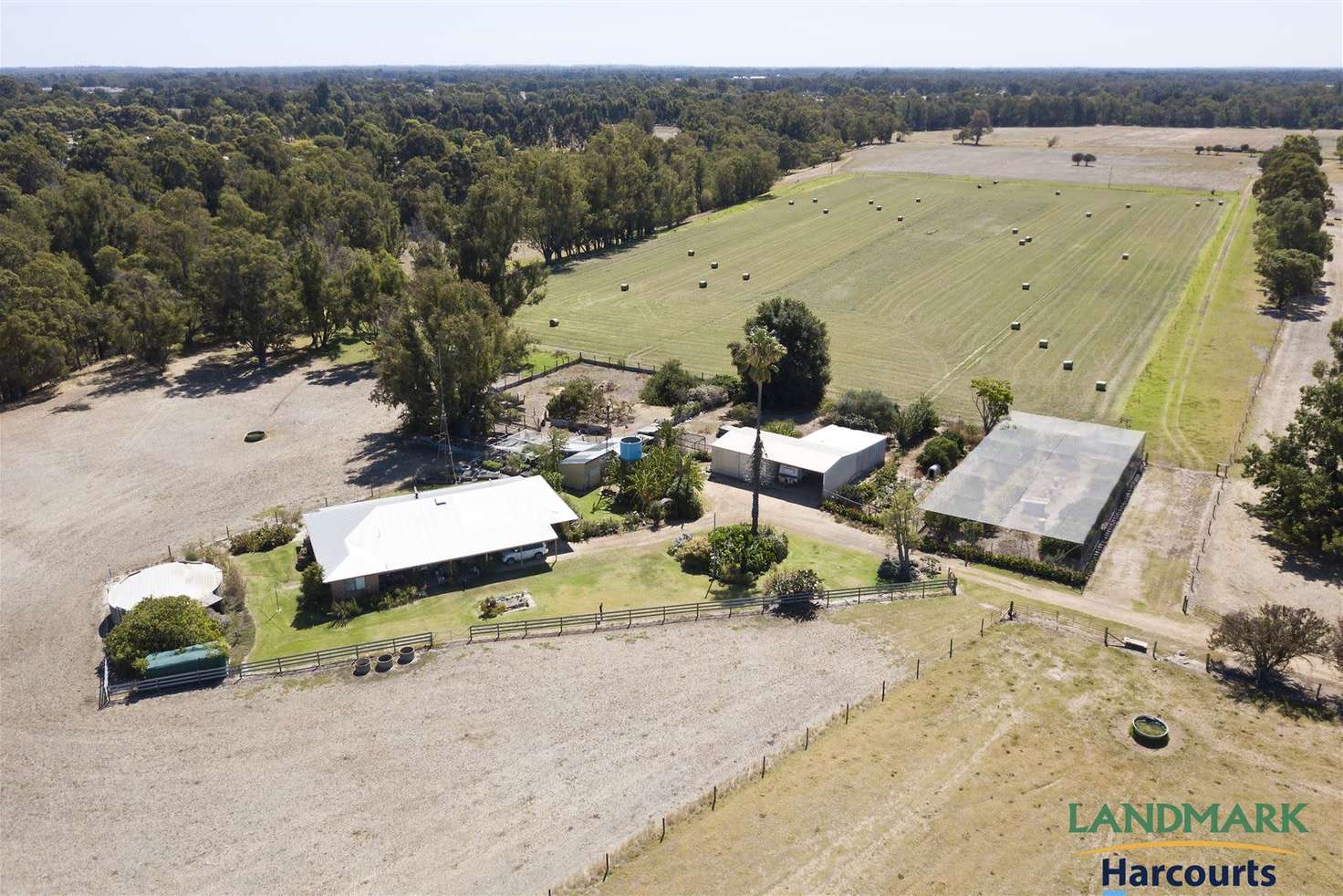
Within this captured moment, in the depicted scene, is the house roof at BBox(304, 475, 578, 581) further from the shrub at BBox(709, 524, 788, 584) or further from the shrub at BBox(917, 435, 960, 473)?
the shrub at BBox(917, 435, 960, 473)

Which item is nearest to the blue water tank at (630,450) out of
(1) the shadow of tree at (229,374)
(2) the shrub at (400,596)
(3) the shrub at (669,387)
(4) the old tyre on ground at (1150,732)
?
(3) the shrub at (669,387)

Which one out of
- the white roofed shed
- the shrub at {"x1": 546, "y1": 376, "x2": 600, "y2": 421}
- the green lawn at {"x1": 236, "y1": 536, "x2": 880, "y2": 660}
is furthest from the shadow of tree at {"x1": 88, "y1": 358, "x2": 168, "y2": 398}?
the white roofed shed

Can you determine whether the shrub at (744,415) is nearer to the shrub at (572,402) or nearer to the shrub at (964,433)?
the shrub at (572,402)

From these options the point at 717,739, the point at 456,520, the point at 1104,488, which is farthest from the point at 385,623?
the point at 1104,488

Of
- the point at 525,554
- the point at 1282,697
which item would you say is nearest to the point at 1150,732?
the point at 1282,697

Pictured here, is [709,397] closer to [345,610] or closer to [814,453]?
[814,453]

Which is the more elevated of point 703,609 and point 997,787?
point 997,787

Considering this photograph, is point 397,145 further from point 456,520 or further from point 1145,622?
point 1145,622

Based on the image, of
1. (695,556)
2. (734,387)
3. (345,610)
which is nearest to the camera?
(345,610)

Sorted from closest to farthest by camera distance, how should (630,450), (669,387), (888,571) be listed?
(888,571)
(630,450)
(669,387)
